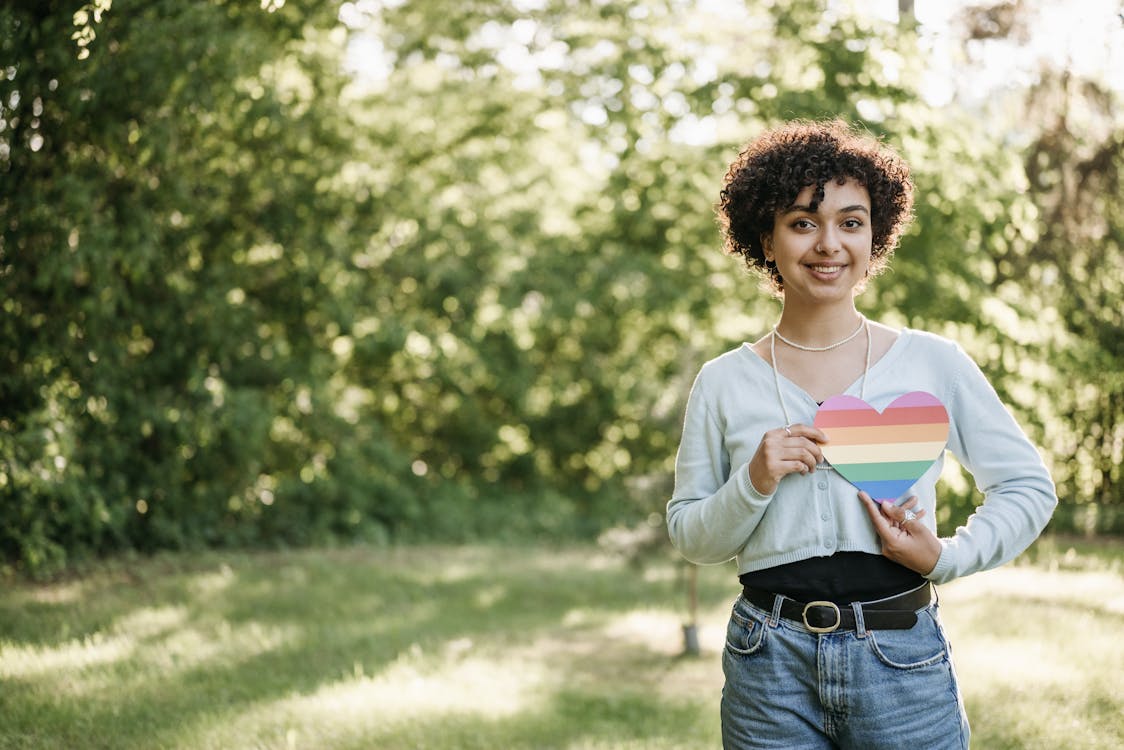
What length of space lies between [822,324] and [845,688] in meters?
0.69

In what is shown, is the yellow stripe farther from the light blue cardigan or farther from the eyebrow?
the eyebrow

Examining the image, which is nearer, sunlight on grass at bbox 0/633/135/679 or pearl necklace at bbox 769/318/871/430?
pearl necklace at bbox 769/318/871/430

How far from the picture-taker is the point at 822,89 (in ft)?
23.7

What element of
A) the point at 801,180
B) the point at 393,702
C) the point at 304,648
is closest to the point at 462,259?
the point at 304,648

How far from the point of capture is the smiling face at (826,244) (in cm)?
202

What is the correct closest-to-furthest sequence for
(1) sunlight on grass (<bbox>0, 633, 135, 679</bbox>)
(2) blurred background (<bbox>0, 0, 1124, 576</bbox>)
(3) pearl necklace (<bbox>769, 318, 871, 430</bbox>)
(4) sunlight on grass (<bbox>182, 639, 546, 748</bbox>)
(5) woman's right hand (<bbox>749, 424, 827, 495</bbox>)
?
(5) woman's right hand (<bbox>749, 424, 827, 495</bbox>), (3) pearl necklace (<bbox>769, 318, 871, 430</bbox>), (4) sunlight on grass (<bbox>182, 639, 546, 748</bbox>), (1) sunlight on grass (<bbox>0, 633, 135, 679</bbox>), (2) blurred background (<bbox>0, 0, 1124, 576</bbox>)

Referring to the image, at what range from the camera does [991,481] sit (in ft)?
6.44

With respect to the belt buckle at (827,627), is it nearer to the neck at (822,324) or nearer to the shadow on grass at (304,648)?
the neck at (822,324)

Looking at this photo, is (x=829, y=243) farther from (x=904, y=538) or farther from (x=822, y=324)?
(x=904, y=538)

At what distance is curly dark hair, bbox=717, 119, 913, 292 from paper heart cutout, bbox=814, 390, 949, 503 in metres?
0.42

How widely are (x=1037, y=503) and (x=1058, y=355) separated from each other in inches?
234

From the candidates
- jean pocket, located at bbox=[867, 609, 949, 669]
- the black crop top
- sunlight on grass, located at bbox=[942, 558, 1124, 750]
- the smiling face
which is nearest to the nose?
the smiling face

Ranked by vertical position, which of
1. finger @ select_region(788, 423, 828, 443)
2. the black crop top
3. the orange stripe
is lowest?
the black crop top

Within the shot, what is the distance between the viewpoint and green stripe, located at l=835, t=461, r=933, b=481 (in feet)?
6.32
